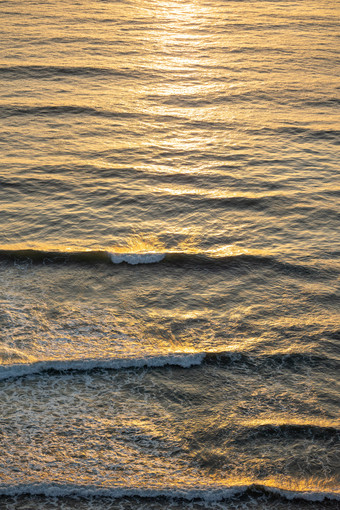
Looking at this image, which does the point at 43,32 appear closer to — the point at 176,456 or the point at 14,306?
the point at 14,306

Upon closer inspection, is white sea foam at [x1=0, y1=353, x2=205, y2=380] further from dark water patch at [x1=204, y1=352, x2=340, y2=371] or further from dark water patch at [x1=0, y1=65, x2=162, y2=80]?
dark water patch at [x1=0, y1=65, x2=162, y2=80]

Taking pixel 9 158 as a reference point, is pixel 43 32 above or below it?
above

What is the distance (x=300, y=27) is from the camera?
1900cm

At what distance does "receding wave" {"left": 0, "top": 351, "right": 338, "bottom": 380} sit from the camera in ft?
21.1

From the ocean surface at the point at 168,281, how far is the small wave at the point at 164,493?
0.01 m

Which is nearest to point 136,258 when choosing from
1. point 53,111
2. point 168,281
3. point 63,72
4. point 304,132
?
point 168,281

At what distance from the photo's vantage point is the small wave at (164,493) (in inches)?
202

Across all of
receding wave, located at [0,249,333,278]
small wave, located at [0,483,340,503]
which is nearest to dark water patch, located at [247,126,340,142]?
receding wave, located at [0,249,333,278]

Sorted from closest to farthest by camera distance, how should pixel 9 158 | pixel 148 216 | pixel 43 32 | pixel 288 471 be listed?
pixel 288 471
pixel 148 216
pixel 9 158
pixel 43 32

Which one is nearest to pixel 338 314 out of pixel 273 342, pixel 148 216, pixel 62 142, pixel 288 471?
pixel 273 342

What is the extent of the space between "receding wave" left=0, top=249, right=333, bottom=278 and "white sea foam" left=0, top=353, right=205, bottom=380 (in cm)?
201

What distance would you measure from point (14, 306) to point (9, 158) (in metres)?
4.64

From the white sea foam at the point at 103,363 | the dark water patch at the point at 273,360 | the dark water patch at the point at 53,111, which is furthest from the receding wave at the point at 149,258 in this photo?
the dark water patch at the point at 53,111

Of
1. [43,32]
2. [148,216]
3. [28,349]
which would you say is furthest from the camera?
[43,32]
